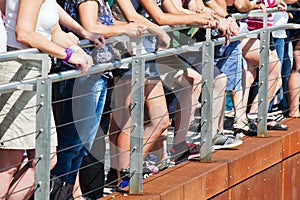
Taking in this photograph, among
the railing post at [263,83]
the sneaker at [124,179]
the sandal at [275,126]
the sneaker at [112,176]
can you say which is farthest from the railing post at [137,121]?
the sandal at [275,126]

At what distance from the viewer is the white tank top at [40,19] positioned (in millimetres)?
4938

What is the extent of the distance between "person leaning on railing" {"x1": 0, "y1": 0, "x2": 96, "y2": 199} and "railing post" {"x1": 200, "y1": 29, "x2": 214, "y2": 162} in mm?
1818

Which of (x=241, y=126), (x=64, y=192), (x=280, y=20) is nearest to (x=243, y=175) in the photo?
(x=241, y=126)

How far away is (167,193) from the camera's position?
19.3 feet

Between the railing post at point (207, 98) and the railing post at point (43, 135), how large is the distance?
82.1 inches

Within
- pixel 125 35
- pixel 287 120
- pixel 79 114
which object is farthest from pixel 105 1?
pixel 287 120

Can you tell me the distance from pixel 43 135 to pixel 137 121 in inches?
41.8

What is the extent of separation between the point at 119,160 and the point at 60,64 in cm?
101

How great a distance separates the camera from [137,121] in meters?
5.81

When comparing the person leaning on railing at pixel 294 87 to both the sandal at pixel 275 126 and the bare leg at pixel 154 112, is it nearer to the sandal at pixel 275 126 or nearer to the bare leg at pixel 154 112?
the sandal at pixel 275 126

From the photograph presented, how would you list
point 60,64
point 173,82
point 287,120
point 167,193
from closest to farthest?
point 60,64
point 167,193
point 173,82
point 287,120

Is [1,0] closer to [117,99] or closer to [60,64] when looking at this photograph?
[60,64]

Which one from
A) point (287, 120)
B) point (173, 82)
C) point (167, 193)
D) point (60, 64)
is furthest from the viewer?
point (287, 120)

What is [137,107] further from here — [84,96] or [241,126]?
[241,126]
